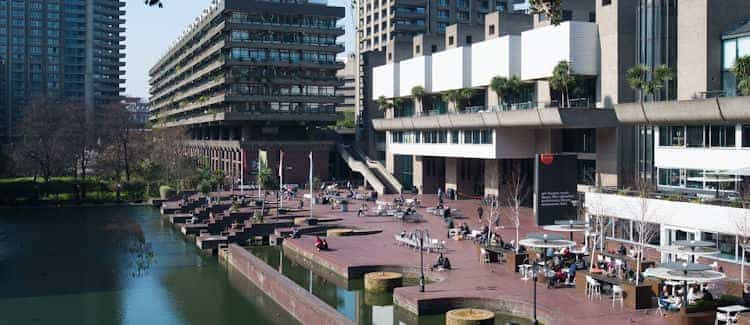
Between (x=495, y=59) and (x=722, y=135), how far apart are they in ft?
87.8

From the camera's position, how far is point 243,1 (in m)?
98.2

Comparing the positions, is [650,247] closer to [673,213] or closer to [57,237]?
[673,213]

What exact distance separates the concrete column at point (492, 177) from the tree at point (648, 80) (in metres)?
19.9

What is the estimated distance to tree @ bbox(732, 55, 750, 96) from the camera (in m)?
38.7

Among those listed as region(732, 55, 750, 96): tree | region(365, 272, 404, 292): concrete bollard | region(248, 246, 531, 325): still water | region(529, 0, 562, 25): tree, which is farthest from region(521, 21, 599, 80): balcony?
region(529, 0, 562, 25): tree

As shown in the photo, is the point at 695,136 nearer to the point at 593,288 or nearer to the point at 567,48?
the point at 567,48

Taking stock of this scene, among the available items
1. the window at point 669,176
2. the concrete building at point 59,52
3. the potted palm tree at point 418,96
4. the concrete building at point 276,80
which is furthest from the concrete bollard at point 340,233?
the concrete building at point 59,52

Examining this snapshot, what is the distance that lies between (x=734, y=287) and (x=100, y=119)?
3499 inches

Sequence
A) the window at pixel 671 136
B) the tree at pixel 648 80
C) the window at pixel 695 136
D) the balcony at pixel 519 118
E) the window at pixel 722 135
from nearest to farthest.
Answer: the window at pixel 722 135 < the window at pixel 695 136 < the window at pixel 671 136 < the tree at pixel 648 80 < the balcony at pixel 519 118

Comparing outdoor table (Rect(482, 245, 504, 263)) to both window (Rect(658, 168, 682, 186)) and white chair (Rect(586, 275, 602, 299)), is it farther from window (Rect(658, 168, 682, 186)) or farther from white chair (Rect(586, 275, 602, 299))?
window (Rect(658, 168, 682, 186))

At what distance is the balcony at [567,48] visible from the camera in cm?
5447

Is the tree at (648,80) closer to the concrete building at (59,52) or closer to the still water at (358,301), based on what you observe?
the still water at (358,301)

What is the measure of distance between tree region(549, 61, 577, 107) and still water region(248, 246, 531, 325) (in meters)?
23.9

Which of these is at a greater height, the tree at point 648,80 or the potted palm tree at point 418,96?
the potted palm tree at point 418,96
